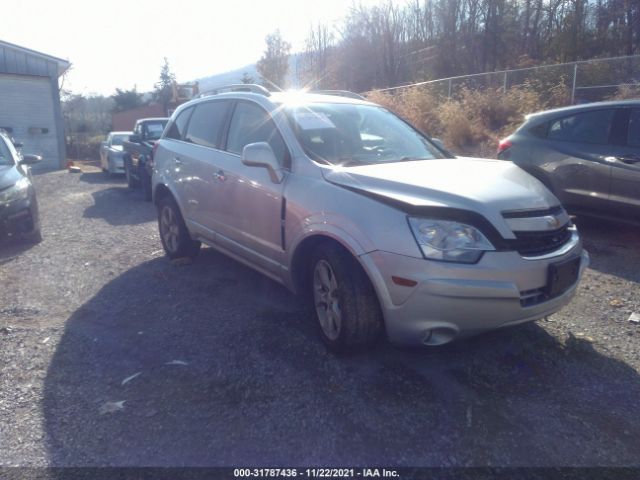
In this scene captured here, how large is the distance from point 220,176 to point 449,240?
8.17 feet

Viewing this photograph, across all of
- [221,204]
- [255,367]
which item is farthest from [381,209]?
[221,204]

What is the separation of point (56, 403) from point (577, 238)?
3.50 m

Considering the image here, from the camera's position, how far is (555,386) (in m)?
3.28

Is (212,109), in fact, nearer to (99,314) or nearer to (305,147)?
(305,147)

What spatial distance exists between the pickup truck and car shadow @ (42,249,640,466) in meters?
7.56

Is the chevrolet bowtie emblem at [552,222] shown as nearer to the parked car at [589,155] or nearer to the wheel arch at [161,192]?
the parked car at [589,155]

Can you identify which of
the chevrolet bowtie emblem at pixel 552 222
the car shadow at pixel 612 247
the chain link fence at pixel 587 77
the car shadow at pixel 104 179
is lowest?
the car shadow at pixel 104 179

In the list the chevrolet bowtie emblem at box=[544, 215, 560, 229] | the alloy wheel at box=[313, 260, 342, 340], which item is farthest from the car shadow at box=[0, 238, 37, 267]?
the chevrolet bowtie emblem at box=[544, 215, 560, 229]

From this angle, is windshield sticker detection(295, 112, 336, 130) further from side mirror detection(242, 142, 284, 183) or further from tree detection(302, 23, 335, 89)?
tree detection(302, 23, 335, 89)

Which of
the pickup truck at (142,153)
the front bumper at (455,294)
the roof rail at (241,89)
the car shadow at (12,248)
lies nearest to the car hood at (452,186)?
the front bumper at (455,294)

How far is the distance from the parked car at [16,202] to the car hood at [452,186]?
16.1 feet

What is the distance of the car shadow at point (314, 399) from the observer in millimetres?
2713

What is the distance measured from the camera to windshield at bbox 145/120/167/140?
45.4 ft

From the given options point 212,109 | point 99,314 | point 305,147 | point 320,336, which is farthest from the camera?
point 212,109
